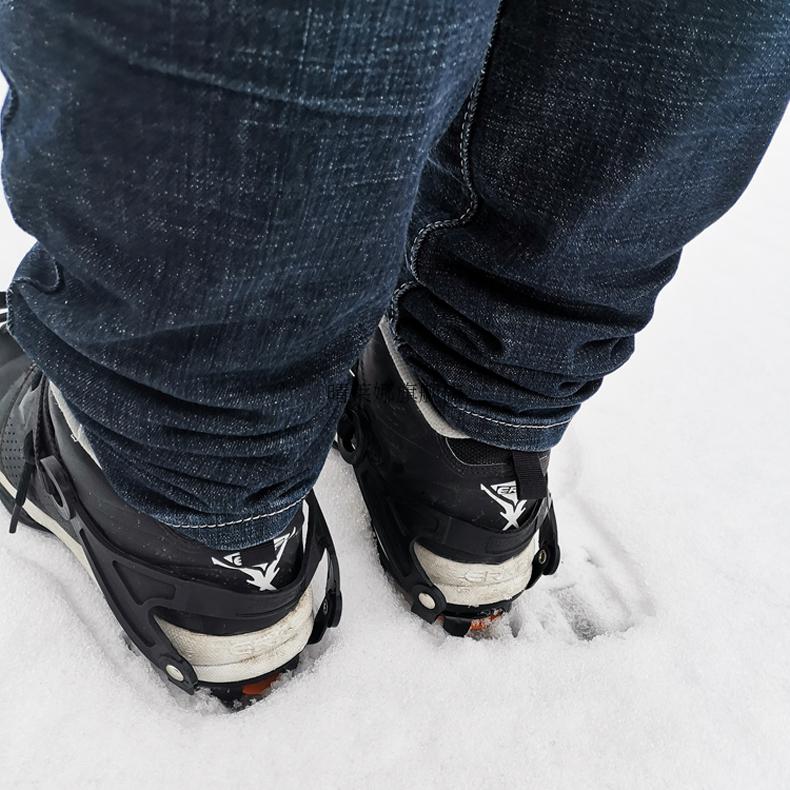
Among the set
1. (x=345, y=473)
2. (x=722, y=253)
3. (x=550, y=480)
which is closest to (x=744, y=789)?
(x=550, y=480)

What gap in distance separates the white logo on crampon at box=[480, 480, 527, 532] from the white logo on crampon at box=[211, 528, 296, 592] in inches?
7.6

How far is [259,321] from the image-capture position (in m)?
0.40

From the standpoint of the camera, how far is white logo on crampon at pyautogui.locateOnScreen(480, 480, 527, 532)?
0.65 meters

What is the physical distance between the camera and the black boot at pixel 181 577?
22.2 inches

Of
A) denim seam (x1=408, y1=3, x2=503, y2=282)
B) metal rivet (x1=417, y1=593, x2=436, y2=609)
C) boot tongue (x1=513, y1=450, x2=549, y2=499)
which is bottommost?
metal rivet (x1=417, y1=593, x2=436, y2=609)

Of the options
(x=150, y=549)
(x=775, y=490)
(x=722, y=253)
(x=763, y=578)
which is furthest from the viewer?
(x=722, y=253)

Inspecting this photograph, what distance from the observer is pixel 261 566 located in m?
0.57

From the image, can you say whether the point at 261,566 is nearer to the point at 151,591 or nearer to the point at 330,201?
the point at 151,591

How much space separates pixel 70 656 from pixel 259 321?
0.41m

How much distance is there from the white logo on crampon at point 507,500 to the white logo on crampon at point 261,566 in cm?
19

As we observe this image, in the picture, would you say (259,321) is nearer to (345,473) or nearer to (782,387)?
(345,473)

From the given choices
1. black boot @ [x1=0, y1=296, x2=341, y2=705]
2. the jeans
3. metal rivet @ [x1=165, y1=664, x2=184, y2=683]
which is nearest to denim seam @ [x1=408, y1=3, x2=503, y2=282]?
the jeans

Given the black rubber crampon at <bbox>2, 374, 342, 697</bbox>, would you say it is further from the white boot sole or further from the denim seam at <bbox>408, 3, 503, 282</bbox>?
the denim seam at <bbox>408, 3, 503, 282</bbox>

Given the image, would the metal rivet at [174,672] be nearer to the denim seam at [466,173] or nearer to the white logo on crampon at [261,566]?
the white logo on crampon at [261,566]
